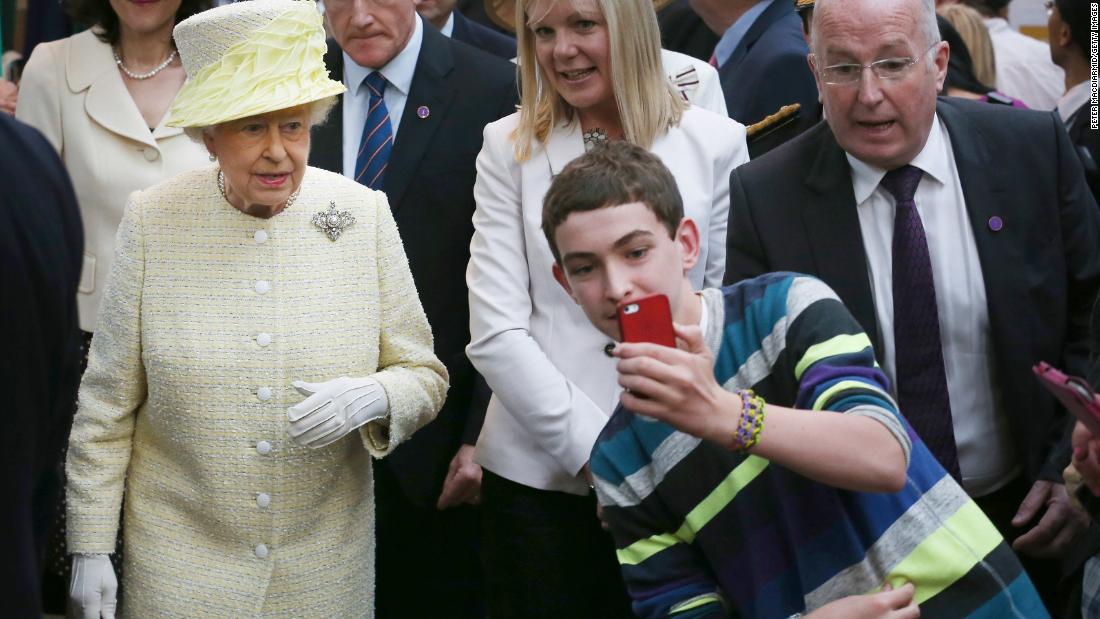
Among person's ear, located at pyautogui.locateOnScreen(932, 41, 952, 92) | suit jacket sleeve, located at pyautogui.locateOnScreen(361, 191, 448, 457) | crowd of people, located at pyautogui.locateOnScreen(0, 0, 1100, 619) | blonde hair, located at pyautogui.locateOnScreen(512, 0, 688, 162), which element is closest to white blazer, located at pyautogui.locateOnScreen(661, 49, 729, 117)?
crowd of people, located at pyautogui.locateOnScreen(0, 0, 1100, 619)

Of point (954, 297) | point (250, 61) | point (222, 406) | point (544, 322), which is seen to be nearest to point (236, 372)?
point (222, 406)

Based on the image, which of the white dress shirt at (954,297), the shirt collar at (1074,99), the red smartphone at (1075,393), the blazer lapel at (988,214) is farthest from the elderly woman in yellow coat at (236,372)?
the shirt collar at (1074,99)

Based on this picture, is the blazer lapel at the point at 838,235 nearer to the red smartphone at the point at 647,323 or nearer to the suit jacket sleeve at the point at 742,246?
the suit jacket sleeve at the point at 742,246

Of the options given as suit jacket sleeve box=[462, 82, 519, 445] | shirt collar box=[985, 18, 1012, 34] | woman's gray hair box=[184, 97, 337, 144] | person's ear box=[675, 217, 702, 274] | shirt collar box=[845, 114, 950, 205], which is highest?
shirt collar box=[985, 18, 1012, 34]

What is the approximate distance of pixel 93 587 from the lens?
3.52m

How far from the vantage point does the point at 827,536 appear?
2.81m

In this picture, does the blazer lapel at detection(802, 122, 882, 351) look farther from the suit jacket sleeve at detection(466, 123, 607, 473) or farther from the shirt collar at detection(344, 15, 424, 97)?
the shirt collar at detection(344, 15, 424, 97)

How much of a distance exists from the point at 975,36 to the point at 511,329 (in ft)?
11.8

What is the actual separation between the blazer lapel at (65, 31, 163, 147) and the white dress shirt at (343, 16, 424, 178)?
0.55m

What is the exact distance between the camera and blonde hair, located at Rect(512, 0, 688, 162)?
4.01 m

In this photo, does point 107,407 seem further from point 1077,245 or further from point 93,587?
point 1077,245

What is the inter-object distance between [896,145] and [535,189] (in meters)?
0.90

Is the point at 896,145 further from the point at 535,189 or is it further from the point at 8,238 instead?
the point at 8,238

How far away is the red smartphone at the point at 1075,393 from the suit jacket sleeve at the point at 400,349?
145 centimetres
